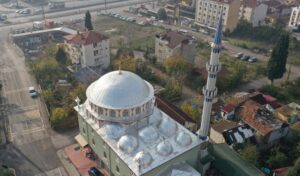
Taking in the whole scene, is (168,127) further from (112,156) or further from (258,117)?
(258,117)

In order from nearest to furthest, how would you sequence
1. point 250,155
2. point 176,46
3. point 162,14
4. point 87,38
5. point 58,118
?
point 250,155 < point 58,118 < point 87,38 < point 176,46 < point 162,14

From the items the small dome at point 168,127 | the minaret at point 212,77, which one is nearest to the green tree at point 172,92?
the minaret at point 212,77

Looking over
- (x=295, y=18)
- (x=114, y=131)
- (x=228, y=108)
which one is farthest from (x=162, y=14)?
(x=114, y=131)

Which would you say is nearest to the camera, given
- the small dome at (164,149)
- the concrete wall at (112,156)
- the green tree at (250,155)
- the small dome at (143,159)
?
the small dome at (143,159)

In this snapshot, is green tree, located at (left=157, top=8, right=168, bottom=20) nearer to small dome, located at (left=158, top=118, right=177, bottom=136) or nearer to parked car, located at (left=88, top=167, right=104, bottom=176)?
small dome, located at (left=158, top=118, right=177, bottom=136)

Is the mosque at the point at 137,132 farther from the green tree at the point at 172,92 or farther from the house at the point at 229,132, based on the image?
the green tree at the point at 172,92
